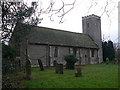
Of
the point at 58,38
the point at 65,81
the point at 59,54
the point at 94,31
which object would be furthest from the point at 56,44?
the point at 65,81

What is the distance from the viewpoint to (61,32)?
3105cm

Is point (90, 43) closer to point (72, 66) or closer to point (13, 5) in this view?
point (72, 66)

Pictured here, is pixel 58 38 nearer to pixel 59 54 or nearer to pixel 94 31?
pixel 59 54

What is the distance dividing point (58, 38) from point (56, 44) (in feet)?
7.92

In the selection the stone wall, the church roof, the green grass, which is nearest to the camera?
the green grass

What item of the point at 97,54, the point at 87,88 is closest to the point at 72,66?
the point at 87,88

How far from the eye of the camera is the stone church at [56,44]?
67.7 feet

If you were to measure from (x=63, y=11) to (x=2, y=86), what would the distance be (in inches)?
208

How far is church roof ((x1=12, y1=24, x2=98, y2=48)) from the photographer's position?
24403 mm

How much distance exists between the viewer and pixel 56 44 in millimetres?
25875

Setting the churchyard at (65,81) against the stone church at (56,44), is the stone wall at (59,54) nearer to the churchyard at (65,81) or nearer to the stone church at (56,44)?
the stone church at (56,44)

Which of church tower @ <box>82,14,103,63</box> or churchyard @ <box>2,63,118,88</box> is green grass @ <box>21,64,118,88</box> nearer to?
churchyard @ <box>2,63,118,88</box>

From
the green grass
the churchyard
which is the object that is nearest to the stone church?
the churchyard

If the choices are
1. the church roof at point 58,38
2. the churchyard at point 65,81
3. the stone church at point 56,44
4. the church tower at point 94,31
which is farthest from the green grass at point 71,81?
the church tower at point 94,31
